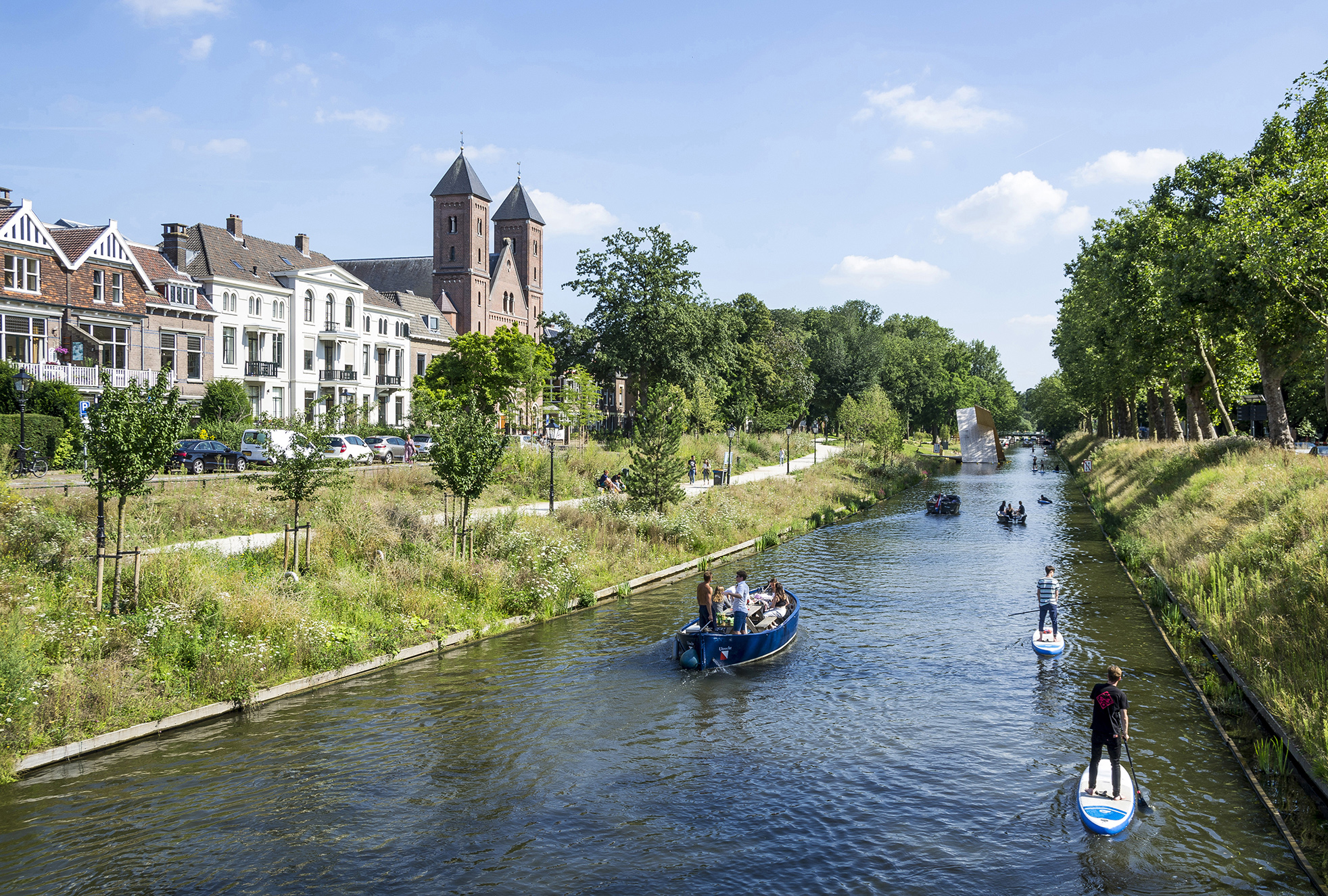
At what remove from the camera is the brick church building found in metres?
Answer: 90.2

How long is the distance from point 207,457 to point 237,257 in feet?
96.6

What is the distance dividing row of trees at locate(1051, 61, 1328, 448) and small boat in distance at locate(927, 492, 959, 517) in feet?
36.0

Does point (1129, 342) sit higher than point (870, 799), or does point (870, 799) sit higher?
point (1129, 342)

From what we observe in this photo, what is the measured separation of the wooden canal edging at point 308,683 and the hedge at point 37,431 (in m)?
22.6

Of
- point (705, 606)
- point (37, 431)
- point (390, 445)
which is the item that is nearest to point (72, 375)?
point (37, 431)

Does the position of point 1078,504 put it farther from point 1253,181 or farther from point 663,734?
point 663,734

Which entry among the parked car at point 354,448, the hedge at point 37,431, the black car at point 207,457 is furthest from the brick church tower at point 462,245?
the hedge at point 37,431

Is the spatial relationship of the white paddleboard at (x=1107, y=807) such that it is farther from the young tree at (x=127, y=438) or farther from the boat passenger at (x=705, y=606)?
the young tree at (x=127, y=438)

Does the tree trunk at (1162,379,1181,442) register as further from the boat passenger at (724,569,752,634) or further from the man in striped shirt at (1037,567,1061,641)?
the boat passenger at (724,569,752,634)

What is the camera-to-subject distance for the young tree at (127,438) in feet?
54.3

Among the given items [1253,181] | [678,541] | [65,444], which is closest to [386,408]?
[678,541]

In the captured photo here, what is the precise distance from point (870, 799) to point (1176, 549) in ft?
60.1

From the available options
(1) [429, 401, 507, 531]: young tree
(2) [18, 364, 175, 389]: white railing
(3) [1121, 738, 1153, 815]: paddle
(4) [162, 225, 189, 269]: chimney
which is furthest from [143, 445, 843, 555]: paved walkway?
(4) [162, 225, 189, 269]: chimney

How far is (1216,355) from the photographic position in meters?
43.2
